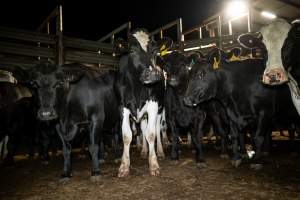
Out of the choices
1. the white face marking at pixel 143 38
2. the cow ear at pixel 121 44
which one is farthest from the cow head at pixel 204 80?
the cow ear at pixel 121 44

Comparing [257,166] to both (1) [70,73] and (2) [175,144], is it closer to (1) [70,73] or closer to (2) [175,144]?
(2) [175,144]

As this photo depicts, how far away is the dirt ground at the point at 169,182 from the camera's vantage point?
412cm

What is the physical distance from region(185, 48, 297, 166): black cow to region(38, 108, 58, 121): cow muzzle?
285cm

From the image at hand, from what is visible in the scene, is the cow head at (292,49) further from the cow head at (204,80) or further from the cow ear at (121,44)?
the cow ear at (121,44)

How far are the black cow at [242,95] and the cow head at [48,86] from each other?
271 centimetres

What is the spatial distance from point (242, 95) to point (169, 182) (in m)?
2.66

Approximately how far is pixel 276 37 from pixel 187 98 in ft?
7.32

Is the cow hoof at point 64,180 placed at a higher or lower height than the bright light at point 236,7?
lower

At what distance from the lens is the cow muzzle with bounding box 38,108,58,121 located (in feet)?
16.5

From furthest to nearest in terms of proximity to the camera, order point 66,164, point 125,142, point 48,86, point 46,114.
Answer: point 125,142 → point 66,164 → point 48,86 → point 46,114

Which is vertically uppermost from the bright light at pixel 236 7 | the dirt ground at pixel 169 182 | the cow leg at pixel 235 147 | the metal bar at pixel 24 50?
the bright light at pixel 236 7

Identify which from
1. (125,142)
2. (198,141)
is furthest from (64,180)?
(198,141)

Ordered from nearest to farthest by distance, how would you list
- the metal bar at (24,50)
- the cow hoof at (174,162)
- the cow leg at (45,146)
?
1. the cow hoof at (174,162)
2. the cow leg at (45,146)
3. the metal bar at (24,50)

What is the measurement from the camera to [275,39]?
5734 millimetres
